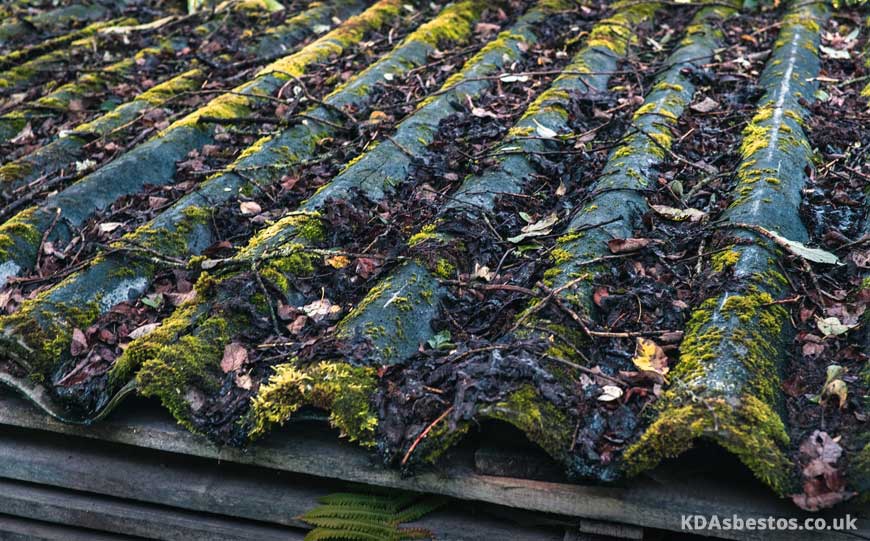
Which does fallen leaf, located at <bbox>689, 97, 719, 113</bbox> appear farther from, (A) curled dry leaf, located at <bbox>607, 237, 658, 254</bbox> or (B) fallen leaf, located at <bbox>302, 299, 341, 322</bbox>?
(B) fallen leaf, located at <bbox>302, 299, 341, 322</bbox>

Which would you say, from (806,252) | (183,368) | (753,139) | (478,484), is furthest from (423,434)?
(753,139)

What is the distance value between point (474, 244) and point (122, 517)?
138cm

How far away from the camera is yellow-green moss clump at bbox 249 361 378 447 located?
203 cm

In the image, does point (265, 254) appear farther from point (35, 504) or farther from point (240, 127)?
point (240, 127)

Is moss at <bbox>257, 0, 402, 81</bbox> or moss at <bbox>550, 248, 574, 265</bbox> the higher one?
moss at <bbox>550, 248, 574, 265</bbox>

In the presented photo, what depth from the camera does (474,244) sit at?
273 centimetres

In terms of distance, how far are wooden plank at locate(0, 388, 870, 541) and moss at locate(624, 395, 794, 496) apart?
12 cm

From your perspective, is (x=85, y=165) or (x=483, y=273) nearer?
(x=483, y=273)

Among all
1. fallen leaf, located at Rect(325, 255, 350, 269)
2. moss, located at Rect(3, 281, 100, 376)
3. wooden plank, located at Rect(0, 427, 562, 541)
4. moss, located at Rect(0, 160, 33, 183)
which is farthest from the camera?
moss, located at Rect(0, 160, 33, 183)

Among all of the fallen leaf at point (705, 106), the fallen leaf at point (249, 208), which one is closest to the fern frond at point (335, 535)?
the fallen leaf at point (249, 208)

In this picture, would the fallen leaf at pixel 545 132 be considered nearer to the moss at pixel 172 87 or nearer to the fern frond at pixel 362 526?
the fern frond at pixel 362 526

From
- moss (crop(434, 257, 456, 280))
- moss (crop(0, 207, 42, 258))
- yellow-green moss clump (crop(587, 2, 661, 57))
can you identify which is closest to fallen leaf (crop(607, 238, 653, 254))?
moss (crop(434, 257, 456, 280))

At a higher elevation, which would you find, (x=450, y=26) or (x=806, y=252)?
(x=806, y=252)

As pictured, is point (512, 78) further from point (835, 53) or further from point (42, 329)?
point (42, 329)
